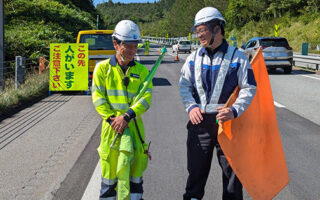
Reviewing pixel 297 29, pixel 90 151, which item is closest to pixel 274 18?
pixel 297 29

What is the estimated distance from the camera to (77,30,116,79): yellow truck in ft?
42.8

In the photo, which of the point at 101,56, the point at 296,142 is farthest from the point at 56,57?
the point at 296,142

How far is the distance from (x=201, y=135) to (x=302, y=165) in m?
2.62

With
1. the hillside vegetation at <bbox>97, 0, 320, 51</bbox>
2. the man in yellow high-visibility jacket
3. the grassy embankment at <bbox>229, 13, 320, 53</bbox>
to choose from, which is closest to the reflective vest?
the man in yellow high-visibility jacket

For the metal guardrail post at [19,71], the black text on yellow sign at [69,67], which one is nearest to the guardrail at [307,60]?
the black text on yellow sign at [69,67]

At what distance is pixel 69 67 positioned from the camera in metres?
12.4

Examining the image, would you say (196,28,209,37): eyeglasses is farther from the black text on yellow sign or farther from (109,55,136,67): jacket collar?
the black text on yellow sign

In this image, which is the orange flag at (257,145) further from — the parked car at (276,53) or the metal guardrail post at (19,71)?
the parked car at (276,53)

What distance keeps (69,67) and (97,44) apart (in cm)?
157

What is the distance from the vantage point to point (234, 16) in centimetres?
6825

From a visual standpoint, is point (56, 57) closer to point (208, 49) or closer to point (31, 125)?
point (31, 125)

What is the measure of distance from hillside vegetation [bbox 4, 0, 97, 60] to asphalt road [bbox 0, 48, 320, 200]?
7.35 m

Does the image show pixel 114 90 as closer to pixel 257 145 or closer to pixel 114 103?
pixel 114 103

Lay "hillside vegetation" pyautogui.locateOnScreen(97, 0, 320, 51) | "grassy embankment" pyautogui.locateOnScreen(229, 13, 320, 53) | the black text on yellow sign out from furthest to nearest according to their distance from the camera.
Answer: "hillside vegetation" pyautogui.locateOnScreen(97, 0, 320, 51)
"grassy embankment" pyautogui.locateOnScreen(229, 13, 320, 53)
the black text on yellow sign
